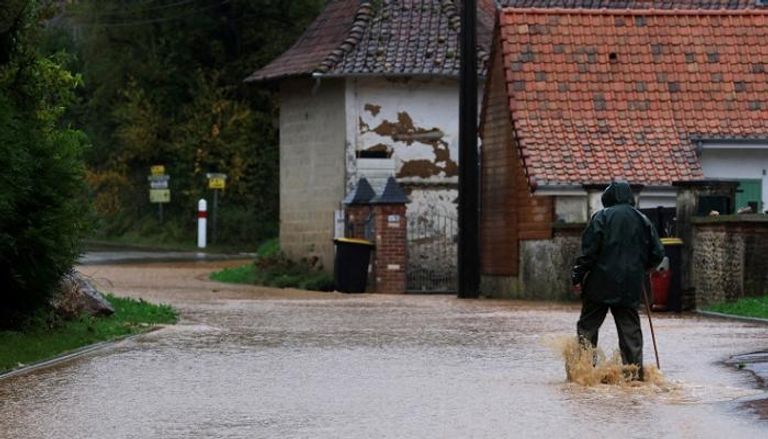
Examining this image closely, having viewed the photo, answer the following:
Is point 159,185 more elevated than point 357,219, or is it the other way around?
point 159,185

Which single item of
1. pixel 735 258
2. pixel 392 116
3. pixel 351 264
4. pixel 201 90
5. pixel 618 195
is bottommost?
pixel 351 264

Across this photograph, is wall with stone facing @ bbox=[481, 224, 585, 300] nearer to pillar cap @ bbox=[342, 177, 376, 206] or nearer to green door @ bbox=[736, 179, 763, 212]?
pillar cap @ bbox=[342, 177, 376, 206]

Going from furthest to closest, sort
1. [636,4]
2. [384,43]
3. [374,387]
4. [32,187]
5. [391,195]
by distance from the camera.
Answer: [636,4], [384,43], [391,195], [32,187], [374,387]

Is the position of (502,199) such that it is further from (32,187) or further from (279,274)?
(32,187)

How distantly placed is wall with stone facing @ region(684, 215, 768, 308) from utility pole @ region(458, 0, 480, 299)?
19.8 feet

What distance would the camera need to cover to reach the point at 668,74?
115 feet

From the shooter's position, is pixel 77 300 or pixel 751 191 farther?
pixel 751 191

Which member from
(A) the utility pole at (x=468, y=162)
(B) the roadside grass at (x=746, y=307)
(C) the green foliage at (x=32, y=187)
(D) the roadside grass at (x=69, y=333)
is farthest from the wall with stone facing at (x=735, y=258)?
(C) the green foliage at (x=32, y=187)

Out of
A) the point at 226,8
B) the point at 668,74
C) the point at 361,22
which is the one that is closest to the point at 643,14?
the point at 668,74

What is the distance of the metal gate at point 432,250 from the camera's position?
1502 inches

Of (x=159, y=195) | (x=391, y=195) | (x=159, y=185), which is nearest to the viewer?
(x=391, y=195)

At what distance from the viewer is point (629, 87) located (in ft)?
114

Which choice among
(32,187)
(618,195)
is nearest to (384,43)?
(32,187)

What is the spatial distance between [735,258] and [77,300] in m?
9.81
